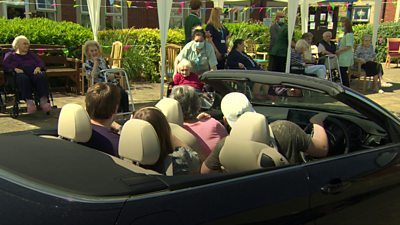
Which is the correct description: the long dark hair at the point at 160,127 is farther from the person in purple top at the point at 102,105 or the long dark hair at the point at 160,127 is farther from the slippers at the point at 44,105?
the slippers at the point at 44,105

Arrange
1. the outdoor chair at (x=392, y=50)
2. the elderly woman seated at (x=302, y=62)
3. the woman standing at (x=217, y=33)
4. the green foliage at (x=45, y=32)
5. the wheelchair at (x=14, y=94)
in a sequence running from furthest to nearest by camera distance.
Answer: the outdoor chair at (x=392, y=50) → the elderly woman seated at (x=302, y=62) → the green foliage at (x=45, y=32) → the woman standing at (x=217, y=33) → the wheelchair at (x=14, y=94)

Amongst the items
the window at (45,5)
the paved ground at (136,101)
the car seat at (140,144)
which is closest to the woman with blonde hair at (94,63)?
the paved ground at (136,101)

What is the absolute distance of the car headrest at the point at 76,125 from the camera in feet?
8.39

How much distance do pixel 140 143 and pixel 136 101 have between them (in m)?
6.76

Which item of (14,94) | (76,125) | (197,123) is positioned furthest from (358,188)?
(14,94)

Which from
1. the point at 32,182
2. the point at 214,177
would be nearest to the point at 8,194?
the point at 32,182

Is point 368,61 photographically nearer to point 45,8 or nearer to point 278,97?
point 278,97

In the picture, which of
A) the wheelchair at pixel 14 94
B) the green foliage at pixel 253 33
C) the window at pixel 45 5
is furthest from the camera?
the window at pixel 45 5

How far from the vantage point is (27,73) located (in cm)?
722

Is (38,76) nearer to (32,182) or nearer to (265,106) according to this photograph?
(265,106)

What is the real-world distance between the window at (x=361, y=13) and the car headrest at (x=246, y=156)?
82.5 ft

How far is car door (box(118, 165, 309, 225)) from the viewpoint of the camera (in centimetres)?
170

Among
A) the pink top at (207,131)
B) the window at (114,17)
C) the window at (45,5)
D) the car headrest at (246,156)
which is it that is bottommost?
the pink top at (207,131)

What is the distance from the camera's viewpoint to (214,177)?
200 centimetres
